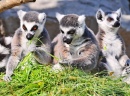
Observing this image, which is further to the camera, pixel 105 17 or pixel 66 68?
pixel 105 17

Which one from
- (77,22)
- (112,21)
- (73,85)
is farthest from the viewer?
(112,21)

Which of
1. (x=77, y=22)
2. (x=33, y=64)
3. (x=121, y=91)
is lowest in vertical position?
(x=121, y=91)

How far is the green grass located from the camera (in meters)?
4.70

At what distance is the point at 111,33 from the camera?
691 centimetres

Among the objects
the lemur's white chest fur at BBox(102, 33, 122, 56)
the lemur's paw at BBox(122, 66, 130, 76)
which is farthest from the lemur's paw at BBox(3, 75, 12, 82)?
the lemur's white chest fur at BBox(102, 33, 122, 56)

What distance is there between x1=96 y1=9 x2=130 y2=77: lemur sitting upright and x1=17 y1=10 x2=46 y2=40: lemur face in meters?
1.07

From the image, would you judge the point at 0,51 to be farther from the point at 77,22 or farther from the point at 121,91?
the point at 121,91

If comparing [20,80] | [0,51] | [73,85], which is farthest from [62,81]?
[0,51]

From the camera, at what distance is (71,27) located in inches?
220

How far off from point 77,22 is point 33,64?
82 cm

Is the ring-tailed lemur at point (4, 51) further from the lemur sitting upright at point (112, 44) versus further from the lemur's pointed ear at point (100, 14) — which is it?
the lemur's pointed ear at point (100, 14)

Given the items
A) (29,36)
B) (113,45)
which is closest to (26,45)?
(29,36)

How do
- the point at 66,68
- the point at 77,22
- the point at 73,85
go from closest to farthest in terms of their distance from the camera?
the point at 73,85 < the point at 66,68 < the point at 77,22

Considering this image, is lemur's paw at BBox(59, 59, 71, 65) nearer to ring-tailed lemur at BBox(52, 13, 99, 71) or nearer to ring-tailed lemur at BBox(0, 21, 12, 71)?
ring-tailed lemur at BBox(52, 13, 99, 71)
